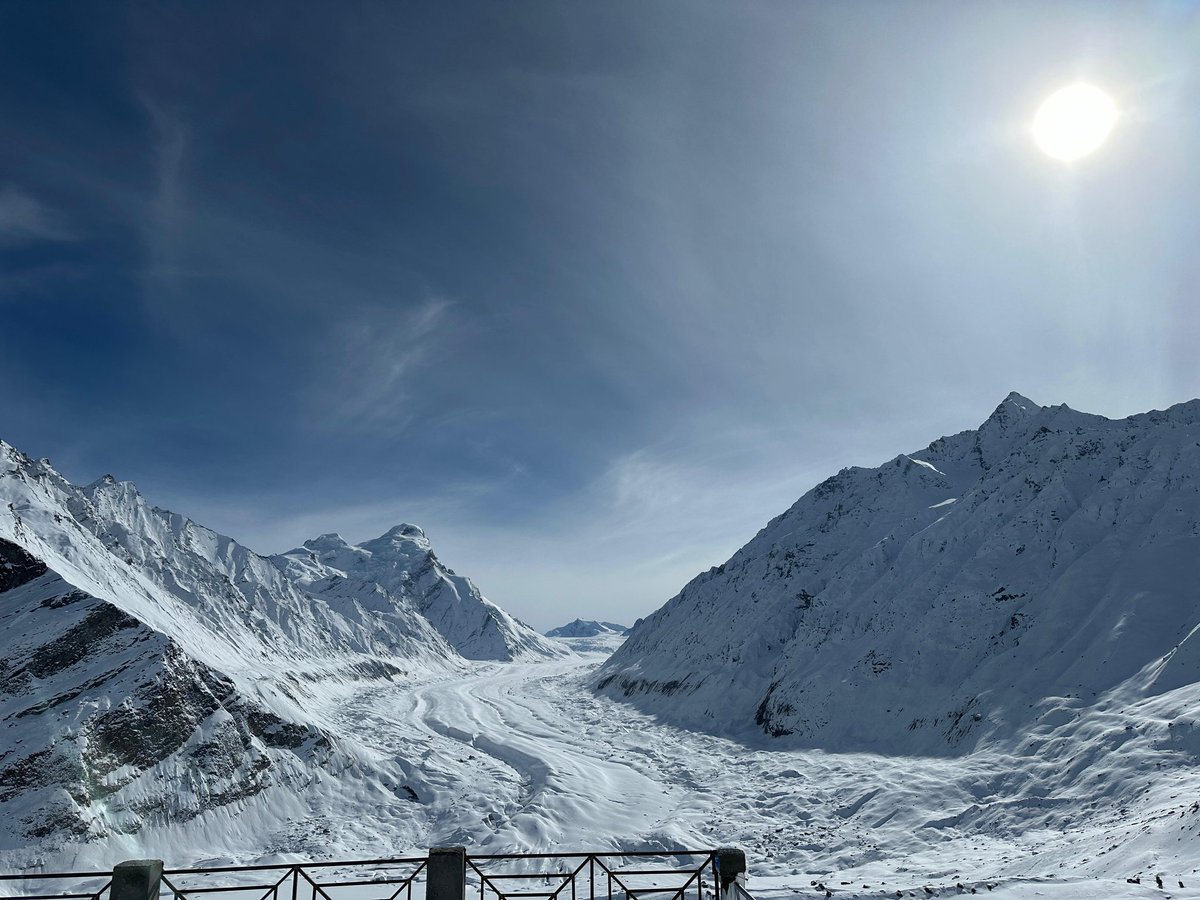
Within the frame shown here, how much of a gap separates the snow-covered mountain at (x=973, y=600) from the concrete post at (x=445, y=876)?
37.0m

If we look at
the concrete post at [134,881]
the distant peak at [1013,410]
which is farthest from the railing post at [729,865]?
the distant peak at [1013,410]

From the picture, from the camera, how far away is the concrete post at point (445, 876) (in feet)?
40.9

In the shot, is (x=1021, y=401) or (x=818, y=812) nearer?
(x=818, y=812)

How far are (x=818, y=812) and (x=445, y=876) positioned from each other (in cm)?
2998

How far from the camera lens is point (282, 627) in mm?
131500

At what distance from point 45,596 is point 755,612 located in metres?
67.8

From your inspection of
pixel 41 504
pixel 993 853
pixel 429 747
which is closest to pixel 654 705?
pixel 429 747

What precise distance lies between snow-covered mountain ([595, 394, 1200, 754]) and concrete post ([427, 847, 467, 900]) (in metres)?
37.0

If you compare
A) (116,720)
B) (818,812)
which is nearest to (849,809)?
(818,812)

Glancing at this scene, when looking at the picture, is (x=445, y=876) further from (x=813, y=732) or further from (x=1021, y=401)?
(x=1021, y=401)

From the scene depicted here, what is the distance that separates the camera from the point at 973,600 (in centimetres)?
5019

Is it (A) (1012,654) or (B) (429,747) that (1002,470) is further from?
(B) (429,747)

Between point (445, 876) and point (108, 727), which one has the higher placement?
point (108, 727)

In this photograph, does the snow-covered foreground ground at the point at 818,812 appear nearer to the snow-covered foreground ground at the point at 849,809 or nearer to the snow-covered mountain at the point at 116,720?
the snow-covered foreground ground at the point at 849,809
